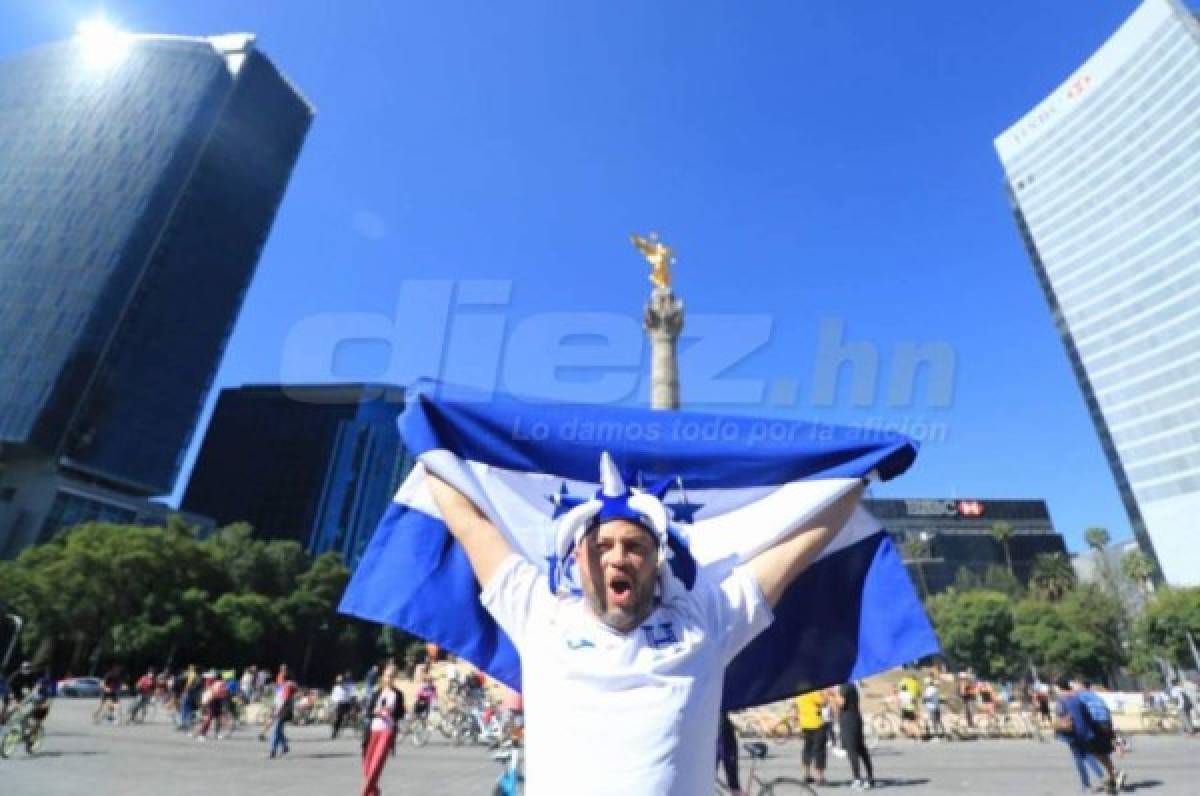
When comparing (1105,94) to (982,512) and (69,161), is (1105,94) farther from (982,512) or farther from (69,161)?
(69,161)

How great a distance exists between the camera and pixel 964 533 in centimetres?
9125

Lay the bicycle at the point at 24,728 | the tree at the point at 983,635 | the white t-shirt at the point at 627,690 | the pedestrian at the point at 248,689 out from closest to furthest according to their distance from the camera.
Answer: the white t-shirt at the point at 627,690 → the bicycle at the point at 24,728 → the pedestrian at the point at 248,689 → the tree at the point at 983,635

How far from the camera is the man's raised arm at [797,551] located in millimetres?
2818

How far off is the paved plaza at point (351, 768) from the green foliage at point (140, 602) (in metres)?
29.9

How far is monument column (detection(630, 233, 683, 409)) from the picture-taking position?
36.4m

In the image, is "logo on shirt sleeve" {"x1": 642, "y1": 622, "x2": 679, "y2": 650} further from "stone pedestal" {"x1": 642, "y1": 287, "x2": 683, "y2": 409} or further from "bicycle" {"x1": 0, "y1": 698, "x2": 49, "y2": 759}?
"stone pedestal" {"x1": 642, "y1": 287, "x2": 683, "y2": 409}

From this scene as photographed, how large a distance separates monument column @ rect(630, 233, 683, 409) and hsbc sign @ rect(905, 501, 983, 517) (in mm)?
72433

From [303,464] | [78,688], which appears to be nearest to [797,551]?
[78,688]

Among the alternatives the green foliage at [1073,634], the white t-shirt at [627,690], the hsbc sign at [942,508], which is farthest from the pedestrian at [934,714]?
the hsbc sign at [942,508]

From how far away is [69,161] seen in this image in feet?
269

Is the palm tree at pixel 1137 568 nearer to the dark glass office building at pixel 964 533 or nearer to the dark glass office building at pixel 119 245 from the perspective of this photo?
the dark glass office building at pixel 964 533

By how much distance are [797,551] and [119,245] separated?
9384 cm

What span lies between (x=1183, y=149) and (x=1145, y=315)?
Answer: 2072 centimetres

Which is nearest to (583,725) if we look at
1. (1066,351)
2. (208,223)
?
(208,223)
